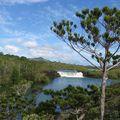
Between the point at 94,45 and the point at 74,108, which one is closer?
the point at 94,45

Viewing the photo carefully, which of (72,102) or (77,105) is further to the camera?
(77,105)

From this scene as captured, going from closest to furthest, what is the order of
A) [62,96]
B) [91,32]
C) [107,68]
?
[91,32] < [107,68] < [62,96]

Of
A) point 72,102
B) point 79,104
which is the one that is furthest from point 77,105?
point 72,102

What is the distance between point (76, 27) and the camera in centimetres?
1393

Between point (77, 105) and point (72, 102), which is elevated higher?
point (72, 102)

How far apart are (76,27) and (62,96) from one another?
26.0 ft

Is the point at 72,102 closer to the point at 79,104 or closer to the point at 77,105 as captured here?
the point at 77,105

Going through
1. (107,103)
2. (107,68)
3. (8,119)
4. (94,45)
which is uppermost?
(94,45)

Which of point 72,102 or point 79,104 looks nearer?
point 72,102

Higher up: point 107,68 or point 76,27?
point 76,27

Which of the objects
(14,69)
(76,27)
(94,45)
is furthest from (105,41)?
(14,69)

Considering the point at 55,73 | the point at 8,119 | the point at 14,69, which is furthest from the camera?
the point at 55,73

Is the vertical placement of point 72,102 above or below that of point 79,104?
above

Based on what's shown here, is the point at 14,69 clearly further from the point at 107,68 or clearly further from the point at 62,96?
the point at 107,68
